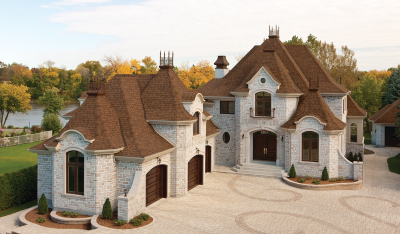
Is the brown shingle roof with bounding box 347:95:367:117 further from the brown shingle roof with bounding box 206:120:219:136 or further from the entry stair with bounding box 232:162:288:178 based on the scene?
the brown shingle roof with bounding box 206:120:219:136

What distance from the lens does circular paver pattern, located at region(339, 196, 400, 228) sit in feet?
62.2

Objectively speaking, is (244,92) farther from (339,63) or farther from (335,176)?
(339,63)

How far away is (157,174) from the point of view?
21547 millimetres

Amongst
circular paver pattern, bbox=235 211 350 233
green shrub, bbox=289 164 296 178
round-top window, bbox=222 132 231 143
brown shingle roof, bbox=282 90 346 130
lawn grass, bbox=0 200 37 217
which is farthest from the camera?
round-top window, bbox=222 132 231 143

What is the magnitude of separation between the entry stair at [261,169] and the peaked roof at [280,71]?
582 centimetres

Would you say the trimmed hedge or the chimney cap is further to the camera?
the chimney cap

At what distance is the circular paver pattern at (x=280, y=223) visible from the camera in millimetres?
17266

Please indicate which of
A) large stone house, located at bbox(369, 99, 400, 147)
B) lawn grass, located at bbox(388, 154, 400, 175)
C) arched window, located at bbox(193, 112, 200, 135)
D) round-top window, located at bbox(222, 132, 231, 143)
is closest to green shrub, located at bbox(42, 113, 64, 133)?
round-top window, located at bbox(222, 132, 231, 143)

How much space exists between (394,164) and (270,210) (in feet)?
59.3

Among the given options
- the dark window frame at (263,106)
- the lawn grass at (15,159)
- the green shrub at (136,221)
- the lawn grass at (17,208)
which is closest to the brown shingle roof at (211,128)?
the dark window frame at (263,106)

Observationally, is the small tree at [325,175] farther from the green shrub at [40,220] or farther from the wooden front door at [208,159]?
the green shrub at [40,220]

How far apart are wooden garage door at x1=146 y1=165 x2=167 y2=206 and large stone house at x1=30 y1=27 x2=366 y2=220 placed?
0.06 meters

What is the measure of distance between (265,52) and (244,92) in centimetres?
404

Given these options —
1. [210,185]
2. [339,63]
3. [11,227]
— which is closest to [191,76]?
[339,63]
